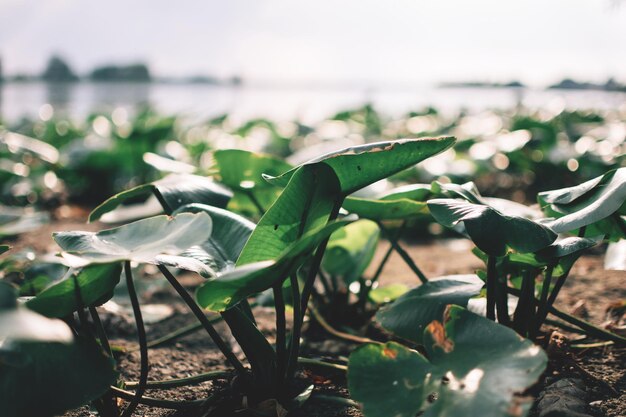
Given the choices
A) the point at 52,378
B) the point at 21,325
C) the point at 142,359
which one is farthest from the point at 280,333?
the point at 21,325

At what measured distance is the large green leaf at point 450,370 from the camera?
2.03 feet

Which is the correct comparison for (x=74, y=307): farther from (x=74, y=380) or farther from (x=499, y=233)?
(x=499, y=233)

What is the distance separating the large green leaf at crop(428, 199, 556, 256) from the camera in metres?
0.73

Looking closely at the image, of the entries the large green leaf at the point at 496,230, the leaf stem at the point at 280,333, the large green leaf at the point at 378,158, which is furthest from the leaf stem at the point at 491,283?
the leaf stem at the point at 280,333

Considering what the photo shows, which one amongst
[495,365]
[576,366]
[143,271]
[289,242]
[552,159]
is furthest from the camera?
[552,159]

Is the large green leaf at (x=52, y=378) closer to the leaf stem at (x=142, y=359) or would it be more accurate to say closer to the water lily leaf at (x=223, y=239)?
the leaf stem at (x=142, y=359)

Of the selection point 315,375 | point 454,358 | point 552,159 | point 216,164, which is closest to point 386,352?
point 454,358

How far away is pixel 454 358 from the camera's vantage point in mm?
692

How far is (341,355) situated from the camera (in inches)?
43.4

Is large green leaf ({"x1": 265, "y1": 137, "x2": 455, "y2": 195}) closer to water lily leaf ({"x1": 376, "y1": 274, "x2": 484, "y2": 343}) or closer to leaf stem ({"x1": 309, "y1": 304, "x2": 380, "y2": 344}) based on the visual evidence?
water lily leaf ({"x1": 376, "y1": 274, "x2": 484, "y2": 343})

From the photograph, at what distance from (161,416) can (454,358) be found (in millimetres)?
441

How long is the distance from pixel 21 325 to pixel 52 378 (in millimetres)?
205

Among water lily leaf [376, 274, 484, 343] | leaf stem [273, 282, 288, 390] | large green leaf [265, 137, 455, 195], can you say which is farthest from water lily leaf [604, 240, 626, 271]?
leaf stem [273, 282, 288, 390]

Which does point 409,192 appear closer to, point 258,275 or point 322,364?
point 322,364
